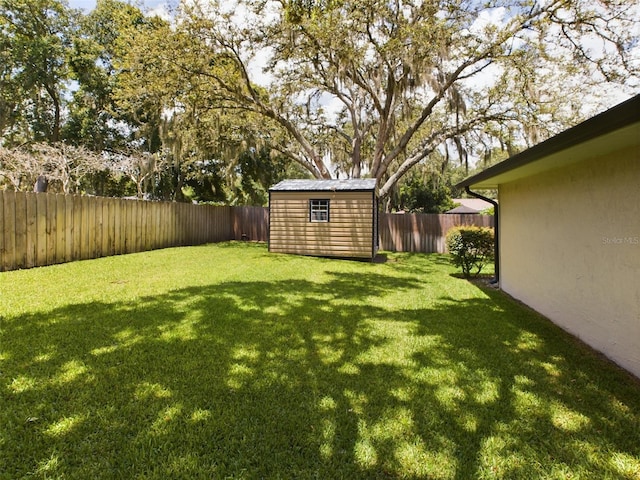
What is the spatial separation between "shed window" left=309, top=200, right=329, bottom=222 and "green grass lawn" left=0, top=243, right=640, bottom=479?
6.56 metres

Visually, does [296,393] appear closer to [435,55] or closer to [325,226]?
[325,226]

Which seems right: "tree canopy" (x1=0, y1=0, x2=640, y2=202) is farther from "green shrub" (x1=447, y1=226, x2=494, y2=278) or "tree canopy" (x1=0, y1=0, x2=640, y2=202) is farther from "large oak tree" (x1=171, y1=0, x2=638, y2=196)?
"green shrub" (x1=447, y1=226, x2=494, y2=278)

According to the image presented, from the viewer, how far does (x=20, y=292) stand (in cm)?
479

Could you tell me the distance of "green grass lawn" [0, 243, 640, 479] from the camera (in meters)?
1.79

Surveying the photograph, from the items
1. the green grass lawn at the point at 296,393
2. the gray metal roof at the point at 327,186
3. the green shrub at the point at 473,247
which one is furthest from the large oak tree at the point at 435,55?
the green grass lawn at the point at 296,393

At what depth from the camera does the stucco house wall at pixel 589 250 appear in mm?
2916

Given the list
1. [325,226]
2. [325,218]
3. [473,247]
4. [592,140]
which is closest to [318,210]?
[325,218]

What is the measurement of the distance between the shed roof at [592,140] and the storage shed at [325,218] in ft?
21.1

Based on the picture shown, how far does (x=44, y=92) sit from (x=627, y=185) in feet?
87.6

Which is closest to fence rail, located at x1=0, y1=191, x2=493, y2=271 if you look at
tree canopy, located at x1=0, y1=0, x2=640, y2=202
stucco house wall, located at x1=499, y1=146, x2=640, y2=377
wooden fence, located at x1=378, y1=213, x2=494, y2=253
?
wooden fence, located at x1=378, y1=213, x2=494, y2=253

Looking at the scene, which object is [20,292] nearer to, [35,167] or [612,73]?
[35,167]

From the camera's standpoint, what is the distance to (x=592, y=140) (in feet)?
8.63

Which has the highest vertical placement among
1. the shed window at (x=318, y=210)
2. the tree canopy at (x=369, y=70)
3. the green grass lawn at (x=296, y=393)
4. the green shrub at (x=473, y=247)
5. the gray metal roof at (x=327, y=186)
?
the tree canopy at (x=369, y=70)

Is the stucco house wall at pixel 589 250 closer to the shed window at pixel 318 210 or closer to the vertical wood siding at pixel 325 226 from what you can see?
the vertical wood siding at pixel 325 226
